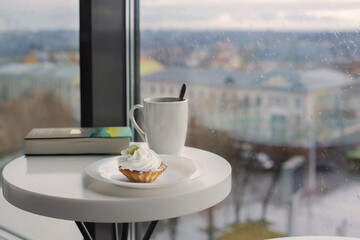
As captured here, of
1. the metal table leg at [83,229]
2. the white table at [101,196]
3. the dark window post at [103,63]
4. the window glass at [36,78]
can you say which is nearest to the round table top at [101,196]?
the white table at [101,196]

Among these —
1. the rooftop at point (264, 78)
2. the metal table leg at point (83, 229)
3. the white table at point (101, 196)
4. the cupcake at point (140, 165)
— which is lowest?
the metal table leg at point (83, 229)

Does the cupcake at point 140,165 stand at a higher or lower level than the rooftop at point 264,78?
lower

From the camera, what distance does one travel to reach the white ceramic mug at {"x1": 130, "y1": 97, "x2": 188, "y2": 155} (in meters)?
1.24

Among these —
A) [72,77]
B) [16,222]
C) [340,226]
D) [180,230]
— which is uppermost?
[72,77]

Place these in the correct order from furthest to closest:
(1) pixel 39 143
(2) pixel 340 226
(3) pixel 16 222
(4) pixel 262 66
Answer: (3) pixel 16 222 < (4) pixel 262 66 < (2) pixel 340 226 < (1) pixel 39 143

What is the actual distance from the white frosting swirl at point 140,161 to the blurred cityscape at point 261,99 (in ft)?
1.98

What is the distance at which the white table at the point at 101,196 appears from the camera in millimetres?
928

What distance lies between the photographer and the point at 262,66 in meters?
1.55

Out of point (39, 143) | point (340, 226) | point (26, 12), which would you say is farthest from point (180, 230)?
point (26, 12)

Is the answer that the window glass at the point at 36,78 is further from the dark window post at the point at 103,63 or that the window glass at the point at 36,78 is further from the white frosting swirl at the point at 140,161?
the white frosting swirl at the point at 140,161

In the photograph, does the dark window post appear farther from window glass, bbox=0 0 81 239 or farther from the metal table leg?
the metal table leg

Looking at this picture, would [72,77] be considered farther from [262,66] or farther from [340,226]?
[340,226]

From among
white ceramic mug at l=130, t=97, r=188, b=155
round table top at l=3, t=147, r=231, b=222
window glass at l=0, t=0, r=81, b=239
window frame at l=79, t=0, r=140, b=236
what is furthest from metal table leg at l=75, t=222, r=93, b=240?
window glass at l=0, t=0, r=81, b=239

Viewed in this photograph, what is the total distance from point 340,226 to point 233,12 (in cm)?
71
